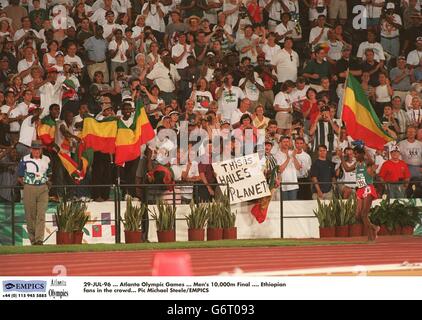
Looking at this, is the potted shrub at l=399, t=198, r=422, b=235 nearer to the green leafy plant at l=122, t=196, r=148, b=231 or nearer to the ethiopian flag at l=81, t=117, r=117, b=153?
the green leafy plant at l=122, t=196, r=148, b=231

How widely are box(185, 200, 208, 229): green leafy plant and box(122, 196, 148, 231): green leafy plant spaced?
0.70m

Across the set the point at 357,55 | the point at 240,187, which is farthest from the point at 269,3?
the point at 240,187

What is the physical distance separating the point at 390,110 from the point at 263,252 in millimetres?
5061

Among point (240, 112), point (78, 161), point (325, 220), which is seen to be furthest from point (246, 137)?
point (78, 161)

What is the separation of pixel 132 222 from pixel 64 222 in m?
0.92

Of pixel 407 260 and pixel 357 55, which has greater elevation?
pixel 357 55

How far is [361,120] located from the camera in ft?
51.9

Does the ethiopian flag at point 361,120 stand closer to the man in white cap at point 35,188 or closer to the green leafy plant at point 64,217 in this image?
the green leafy plant at point 64,217

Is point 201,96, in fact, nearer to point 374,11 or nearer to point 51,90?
point 51,90

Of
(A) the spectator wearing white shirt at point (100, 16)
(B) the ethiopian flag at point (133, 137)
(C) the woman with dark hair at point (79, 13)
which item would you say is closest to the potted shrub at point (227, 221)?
(B) the ethiopian flag at point (133, 137)

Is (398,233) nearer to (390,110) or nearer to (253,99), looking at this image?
(390,110)

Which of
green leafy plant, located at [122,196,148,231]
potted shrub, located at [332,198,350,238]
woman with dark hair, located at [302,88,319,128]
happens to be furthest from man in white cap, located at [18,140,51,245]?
woman with dark hair, located at [302,88,319,128]

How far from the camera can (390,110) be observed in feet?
55.4

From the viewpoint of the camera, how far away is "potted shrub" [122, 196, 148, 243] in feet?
48.2
